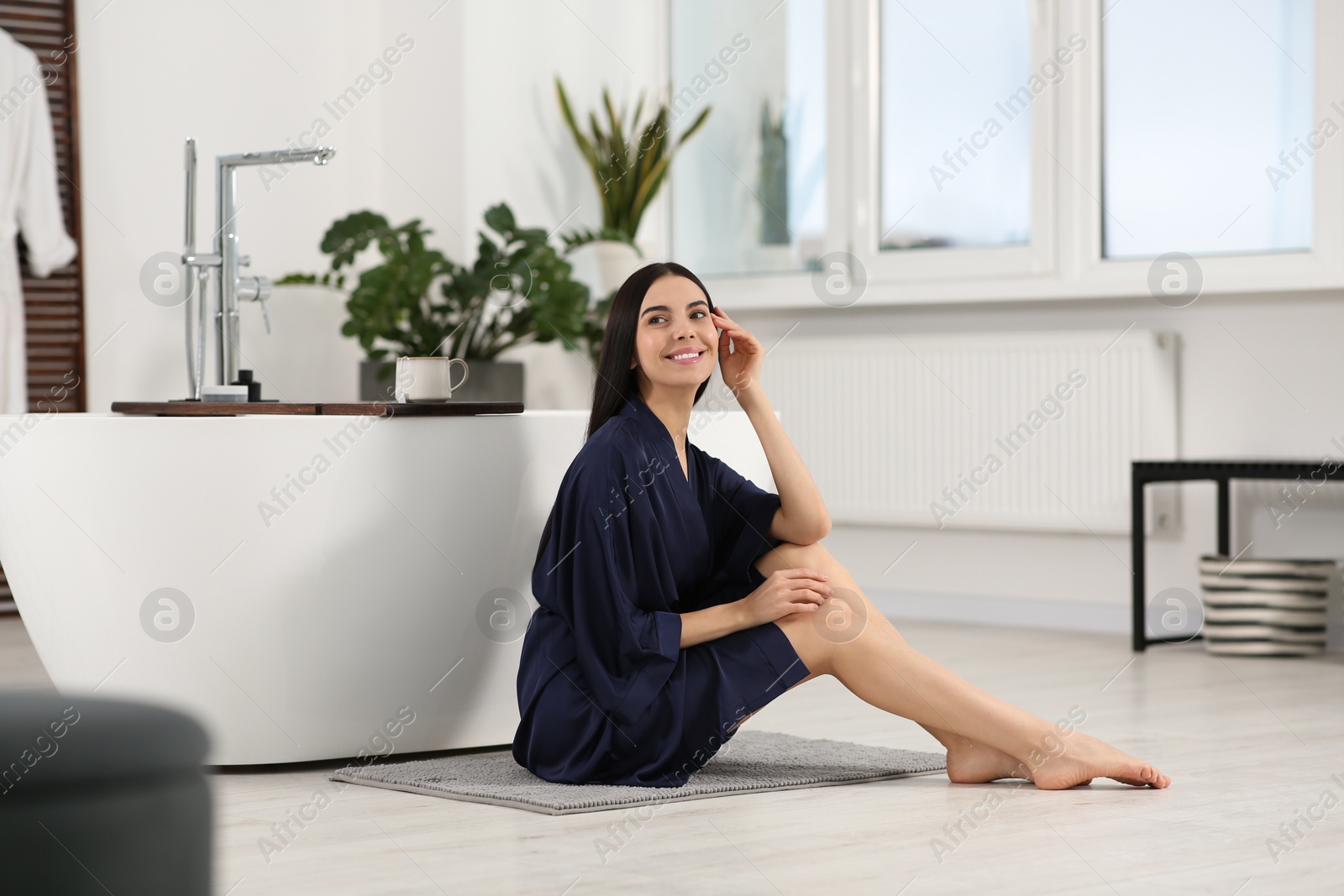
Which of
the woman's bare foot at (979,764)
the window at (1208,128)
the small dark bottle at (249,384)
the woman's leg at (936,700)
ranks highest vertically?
the window at (1208,128)

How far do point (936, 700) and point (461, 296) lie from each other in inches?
116

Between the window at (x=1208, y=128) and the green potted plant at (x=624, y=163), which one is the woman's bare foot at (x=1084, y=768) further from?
the green potted plant at (x=624, y=163)

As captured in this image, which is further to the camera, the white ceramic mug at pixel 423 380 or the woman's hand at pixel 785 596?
the white ceramic mug at pixel 423 380

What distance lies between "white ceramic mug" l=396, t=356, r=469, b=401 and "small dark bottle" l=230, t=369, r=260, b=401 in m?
0.40

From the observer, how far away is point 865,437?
5.06 meters

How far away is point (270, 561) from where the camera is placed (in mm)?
2592

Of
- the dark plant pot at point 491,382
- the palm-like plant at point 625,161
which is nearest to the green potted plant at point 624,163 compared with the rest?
the palm-like plant at point 625,161

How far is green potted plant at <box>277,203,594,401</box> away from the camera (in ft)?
16.1

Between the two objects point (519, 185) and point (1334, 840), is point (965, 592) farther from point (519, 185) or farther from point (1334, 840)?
point (1334, 840)

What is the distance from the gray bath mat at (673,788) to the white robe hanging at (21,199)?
2.58 metres

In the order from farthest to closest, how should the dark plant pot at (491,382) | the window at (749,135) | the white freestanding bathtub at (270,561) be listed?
the window at (749,135), the dark plant pot at (491,382), the white freestanding bathtub at (270,561)

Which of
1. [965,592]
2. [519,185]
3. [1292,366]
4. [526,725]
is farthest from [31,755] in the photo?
[519,185]

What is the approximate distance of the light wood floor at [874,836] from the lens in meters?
1.91

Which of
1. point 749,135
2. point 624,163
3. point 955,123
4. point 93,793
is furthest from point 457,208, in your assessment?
point 93,793
